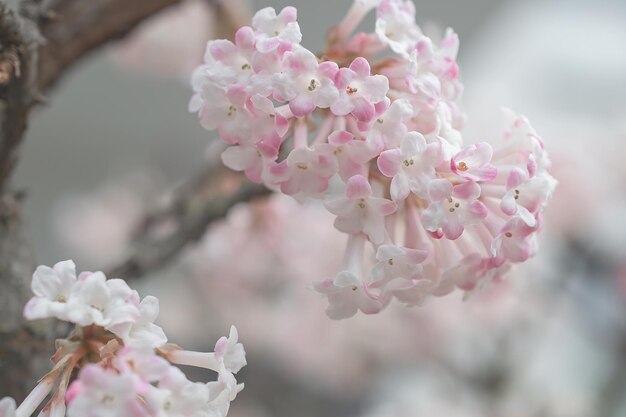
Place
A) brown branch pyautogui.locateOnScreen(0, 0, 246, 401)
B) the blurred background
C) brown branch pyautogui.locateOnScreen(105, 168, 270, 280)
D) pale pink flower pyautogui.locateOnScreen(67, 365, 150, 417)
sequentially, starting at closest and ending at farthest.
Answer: pale pink flower pyautogui.locateOnScreen(67, 365, 150, 417), brown branch pyautogui.locateOnScreen(0, 0, 246, 401), brown branch pyautogui.locateOnScreen(105, 168, 270, 280), the blurred background

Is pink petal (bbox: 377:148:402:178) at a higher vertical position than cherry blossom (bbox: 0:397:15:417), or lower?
higher

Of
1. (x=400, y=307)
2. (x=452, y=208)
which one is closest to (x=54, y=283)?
(x=452, y=208)

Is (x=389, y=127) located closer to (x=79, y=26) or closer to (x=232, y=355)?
(x=232, y=355)

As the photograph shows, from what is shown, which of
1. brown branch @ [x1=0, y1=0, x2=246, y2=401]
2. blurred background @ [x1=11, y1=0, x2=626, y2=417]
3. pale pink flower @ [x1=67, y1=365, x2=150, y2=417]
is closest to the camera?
pale pink flower @ [x1=67, y1=365, x2=150, y2=417]

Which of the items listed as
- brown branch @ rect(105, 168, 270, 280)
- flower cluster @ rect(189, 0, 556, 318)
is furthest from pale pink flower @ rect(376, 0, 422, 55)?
brown branch @ rect(105, 168, 270, 280)

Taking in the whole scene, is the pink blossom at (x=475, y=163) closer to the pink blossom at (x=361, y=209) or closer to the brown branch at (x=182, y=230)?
the pink blossom at (x=361, y=209)

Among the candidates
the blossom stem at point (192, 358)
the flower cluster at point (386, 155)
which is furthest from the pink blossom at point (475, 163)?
the blossom stem at point (192, 358)

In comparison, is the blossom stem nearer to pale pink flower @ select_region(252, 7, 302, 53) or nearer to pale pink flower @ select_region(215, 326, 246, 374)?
pale pink flower @ select_region(215, 326, 246, 374)
